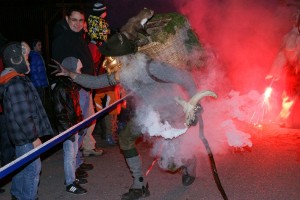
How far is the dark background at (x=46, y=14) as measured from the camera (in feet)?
28.7

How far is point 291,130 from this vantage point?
7.56 metres

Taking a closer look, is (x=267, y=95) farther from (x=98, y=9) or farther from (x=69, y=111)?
(x=69, y=111)

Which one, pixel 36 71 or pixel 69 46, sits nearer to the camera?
pixel 69 46

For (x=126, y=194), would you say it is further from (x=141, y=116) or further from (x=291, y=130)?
(x=291, y=130)

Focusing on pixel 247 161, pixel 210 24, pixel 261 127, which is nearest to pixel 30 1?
pixel 210 24

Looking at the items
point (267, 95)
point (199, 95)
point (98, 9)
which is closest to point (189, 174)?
point (199, 95)

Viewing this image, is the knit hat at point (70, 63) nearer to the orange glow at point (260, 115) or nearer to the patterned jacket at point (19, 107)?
the patterned jacket at point (19, 107)

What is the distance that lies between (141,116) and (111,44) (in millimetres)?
999

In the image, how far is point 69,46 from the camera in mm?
4957

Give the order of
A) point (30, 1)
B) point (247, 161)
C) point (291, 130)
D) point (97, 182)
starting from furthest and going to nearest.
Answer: point (30, 1) → point (291, 130) → point (247, 161) → point (97, 182)

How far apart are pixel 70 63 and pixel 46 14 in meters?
10.5

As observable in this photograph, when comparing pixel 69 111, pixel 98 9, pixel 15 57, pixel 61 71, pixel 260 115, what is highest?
pixel 98 9

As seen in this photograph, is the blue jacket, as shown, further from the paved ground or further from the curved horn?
the curved horn

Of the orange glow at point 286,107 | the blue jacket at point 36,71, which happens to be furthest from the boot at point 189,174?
the blue jacket at point 36,71
